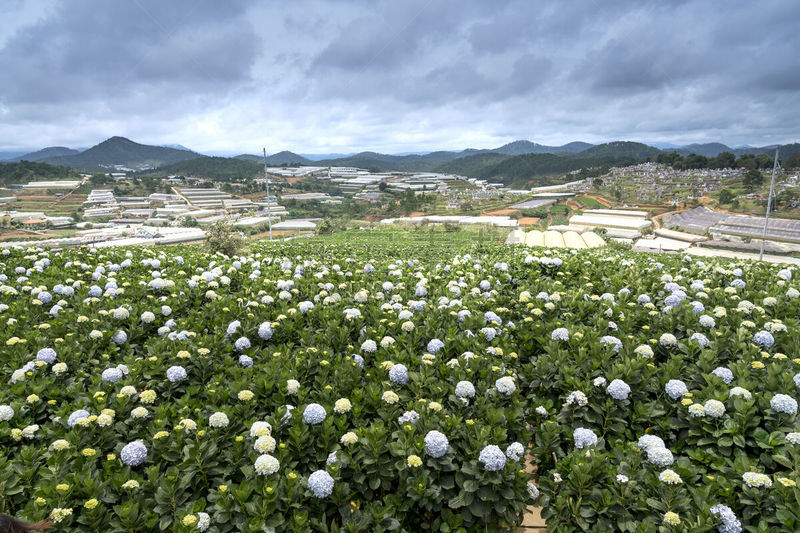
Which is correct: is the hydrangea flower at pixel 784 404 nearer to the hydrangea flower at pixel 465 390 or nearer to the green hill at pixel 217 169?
the hydrangea flower at pixel 465 390

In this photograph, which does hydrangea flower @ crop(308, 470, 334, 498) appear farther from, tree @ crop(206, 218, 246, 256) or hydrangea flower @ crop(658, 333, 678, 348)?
tree @ crop(206, 218, 246, 256)

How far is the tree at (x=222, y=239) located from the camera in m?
14.7

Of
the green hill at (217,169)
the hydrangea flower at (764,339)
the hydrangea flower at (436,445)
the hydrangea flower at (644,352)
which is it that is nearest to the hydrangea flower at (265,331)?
the hydrangea flower at (436,445)

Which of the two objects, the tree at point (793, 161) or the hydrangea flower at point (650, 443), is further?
the tree at point (793, 161)

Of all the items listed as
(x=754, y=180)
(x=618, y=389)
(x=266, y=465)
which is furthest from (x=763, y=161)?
(x=266, y=465)

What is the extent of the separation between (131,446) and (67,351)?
200 cm

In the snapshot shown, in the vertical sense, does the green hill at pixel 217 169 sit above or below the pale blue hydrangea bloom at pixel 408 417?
above

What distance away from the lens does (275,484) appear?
2.42 m

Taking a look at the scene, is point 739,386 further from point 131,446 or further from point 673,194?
point 673,194

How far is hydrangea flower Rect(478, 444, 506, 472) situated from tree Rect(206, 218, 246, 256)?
14352 mm

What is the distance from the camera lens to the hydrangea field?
2.47 m

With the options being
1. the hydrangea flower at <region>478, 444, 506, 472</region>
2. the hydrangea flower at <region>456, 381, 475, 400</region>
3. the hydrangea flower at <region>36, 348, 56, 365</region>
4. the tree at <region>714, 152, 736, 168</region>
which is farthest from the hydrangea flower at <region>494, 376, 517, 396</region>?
the tree at <region>714, 152, 736, 168</region>

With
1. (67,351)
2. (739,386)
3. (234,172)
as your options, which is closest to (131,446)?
(67,351)

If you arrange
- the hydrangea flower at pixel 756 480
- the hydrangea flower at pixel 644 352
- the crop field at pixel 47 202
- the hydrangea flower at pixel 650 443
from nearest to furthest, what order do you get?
the hydrangea flower at pixel 756 480 < the hydrangea flower at pixel 650 443 < the hydrangea flower at pixel 644 352 < the crop field at pixel 47 202
